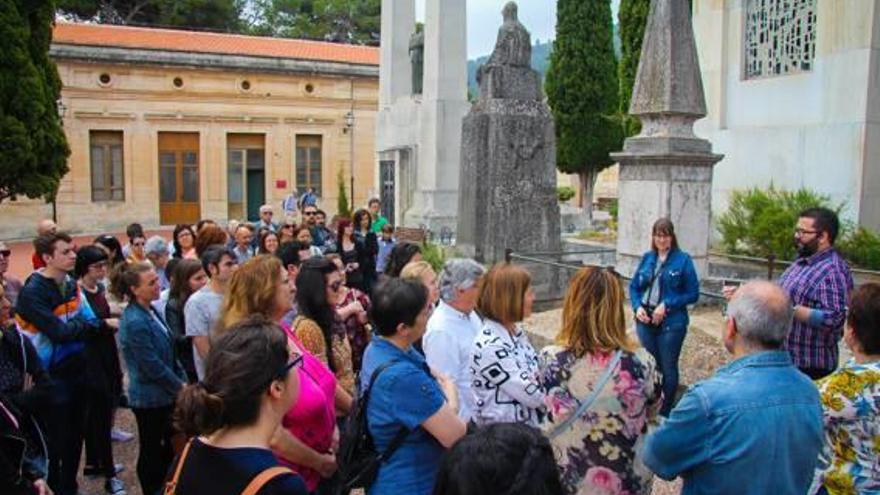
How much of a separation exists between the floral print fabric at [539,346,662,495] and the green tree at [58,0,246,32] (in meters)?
38.9

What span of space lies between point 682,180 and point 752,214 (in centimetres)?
252

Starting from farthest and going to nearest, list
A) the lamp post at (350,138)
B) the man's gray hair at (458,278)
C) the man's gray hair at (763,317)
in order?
1. the lamp post at (350,138)
2. the man's gray hair at (458,278)
3. the man's gray hair at (763,317)

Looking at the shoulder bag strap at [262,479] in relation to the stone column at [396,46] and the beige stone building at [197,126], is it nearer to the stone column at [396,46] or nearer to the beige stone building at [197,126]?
the stone column at [396,46]

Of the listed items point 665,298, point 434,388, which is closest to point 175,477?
point 434,388

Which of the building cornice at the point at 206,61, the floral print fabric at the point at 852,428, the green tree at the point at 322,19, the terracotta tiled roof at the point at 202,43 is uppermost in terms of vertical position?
the green tree at the point at 322,19

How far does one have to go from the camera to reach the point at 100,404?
5020 mm

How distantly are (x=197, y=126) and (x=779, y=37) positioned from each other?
2440 cm

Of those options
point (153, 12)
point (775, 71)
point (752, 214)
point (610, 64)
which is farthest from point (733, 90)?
point (153, 12)

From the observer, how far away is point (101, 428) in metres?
5.07

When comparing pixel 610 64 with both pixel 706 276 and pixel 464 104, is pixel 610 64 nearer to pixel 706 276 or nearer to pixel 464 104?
pixel 464 104

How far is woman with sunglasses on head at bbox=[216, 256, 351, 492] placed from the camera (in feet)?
9.95

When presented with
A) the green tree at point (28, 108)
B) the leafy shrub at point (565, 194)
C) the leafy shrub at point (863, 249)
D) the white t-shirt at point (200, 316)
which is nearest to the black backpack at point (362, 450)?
the white t-shirt at point (200, 316)

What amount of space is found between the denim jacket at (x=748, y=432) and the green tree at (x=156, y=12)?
130ft

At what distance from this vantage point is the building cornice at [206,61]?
27719 mm
